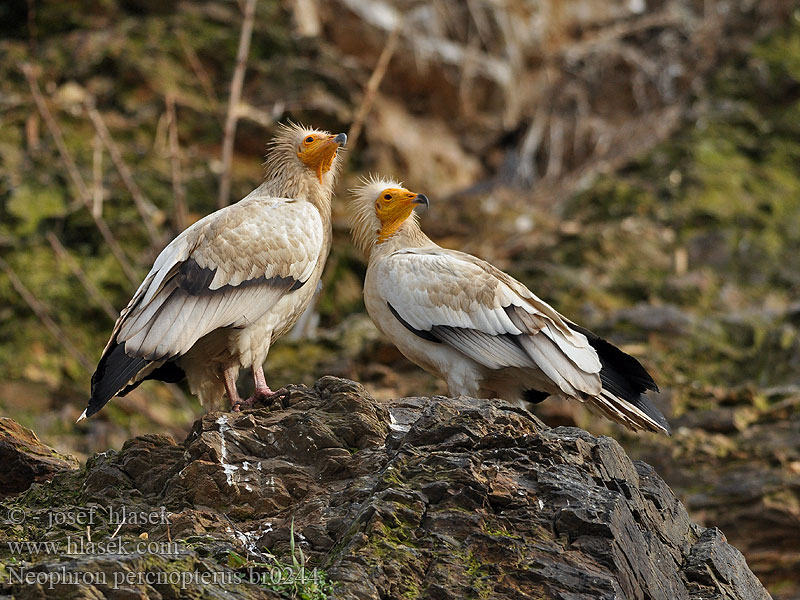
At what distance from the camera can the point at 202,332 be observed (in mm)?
6164

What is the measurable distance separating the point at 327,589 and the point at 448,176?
16571 mm

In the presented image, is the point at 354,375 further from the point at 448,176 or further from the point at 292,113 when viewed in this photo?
the point at 448,176

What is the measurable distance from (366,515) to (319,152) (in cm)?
361

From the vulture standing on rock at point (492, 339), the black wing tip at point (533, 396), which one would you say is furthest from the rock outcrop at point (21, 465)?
the black wing tip at point (533, 396)

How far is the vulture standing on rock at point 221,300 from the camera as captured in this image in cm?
601

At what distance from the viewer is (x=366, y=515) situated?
14.8ft

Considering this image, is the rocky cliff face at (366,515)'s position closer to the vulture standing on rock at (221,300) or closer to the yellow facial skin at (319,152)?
the vulture standing on rock at (221,300)

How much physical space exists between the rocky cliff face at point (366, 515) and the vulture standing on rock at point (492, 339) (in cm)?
120

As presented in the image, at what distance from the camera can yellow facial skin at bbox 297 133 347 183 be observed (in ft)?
24.4

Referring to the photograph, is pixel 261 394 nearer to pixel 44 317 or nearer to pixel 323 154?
pixel 323 154

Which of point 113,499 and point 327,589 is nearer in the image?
point 327,589

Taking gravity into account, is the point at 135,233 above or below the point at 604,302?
below

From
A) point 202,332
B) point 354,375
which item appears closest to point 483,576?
point 202,332

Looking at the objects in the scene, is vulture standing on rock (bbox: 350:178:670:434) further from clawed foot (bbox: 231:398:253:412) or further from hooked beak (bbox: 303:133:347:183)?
clawed foot (bbox: 231:398:253:412)
